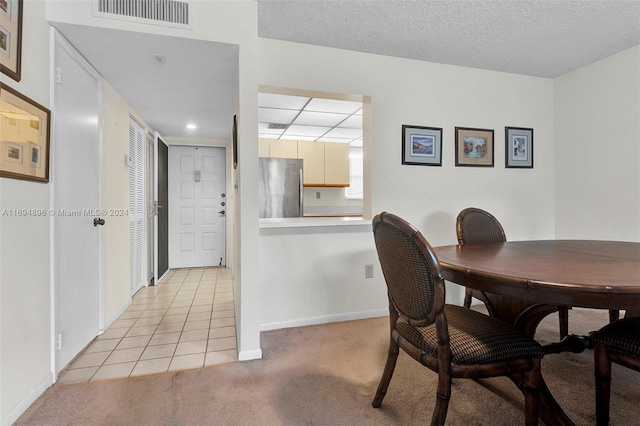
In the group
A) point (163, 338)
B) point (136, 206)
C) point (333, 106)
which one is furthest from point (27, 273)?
point (333, 106)

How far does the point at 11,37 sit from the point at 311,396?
222 centimetres

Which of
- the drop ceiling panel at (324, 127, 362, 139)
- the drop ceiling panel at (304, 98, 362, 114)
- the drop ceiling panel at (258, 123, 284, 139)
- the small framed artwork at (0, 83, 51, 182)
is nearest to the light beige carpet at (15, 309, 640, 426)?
the small framed artwork at (0, 83, 51, 182)

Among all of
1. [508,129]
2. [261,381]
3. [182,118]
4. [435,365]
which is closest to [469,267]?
[435,365]

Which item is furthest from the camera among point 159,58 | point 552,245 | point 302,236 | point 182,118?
point 182,118

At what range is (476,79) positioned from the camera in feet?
10.3

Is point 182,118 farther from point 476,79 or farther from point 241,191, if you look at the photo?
point 476,79

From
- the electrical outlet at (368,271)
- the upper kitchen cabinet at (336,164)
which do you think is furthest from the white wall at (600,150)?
the upper kitchen cabinet at (336,164)

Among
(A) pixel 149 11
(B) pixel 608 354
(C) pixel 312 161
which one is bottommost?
(B) pixel 608 354

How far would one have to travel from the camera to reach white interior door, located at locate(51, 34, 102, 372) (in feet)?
6.21

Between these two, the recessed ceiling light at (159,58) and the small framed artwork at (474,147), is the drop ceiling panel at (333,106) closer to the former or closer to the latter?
the small framed artwork at (474,147)

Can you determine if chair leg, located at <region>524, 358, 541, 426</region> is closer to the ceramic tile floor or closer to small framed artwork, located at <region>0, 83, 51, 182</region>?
the ceramic tile floor

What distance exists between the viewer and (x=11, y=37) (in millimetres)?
1448

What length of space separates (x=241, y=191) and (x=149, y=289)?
101 inches

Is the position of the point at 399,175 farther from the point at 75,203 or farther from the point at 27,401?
the point at 27,401
